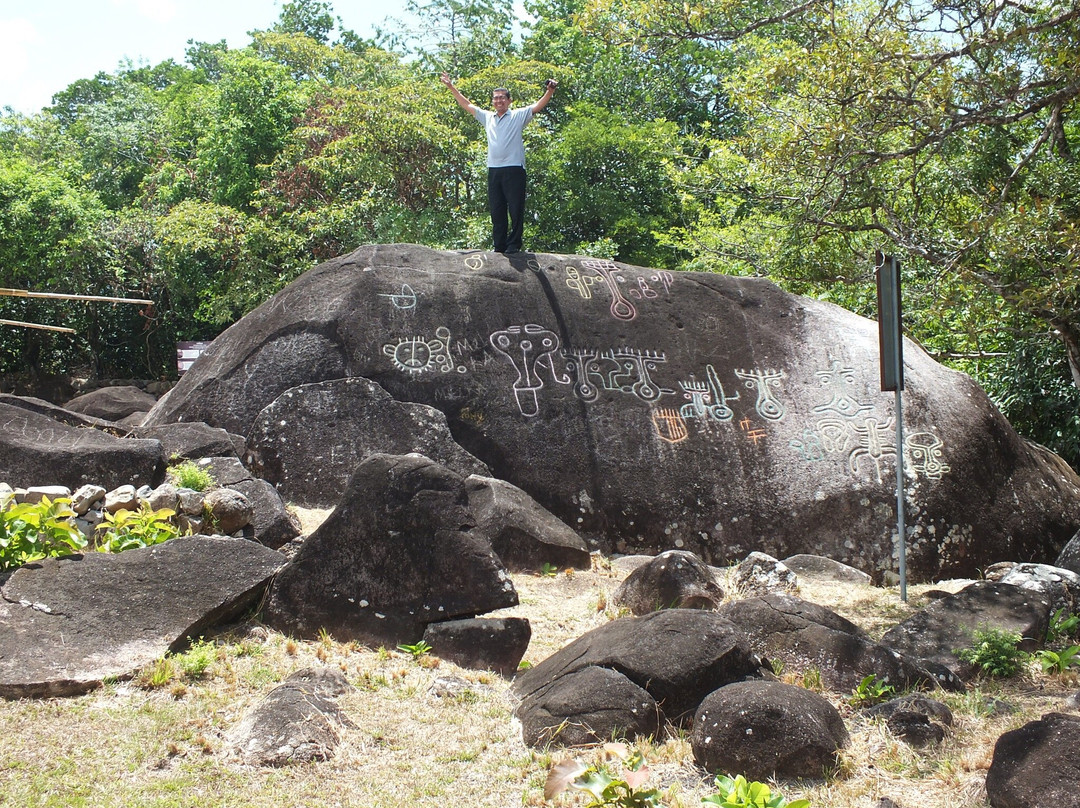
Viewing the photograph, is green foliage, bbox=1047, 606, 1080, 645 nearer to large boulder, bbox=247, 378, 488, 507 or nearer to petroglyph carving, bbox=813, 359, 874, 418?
petroglyph carving, bbox=813, 359, 874, 418

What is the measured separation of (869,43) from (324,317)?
5.01 m

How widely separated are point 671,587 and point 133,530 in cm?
322

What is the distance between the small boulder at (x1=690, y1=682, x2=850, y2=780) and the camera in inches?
154

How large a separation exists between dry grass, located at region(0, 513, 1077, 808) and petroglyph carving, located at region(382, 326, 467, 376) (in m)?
3.45

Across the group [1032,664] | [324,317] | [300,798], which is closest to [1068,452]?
[1032,664]

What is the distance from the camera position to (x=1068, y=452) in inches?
461

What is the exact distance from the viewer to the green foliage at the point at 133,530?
5.59 m

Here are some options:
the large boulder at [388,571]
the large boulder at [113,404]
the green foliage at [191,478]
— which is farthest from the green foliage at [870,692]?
the large boulder at [113,404]

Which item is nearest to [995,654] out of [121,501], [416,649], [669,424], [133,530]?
A: [416,649]

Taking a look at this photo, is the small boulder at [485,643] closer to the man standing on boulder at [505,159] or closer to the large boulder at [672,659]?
the large boulder at [672,659]

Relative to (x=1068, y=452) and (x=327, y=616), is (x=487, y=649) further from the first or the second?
(x=1068, y=452)

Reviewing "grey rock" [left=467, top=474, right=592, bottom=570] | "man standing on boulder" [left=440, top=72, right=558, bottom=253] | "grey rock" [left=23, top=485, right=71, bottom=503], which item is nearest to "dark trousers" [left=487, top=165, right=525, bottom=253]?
"man standing on boulder" [left=440, top=72, right=558, bottom=253]

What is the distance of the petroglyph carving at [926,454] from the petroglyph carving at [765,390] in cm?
111

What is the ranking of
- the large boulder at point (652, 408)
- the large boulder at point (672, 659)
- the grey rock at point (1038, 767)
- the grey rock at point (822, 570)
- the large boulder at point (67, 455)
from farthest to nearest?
the large boulder at point (652, 408)
the grey rock at point (822, 570)
the large boulder at point (67, 455)
the large boulder at point (672, 659)
the grey rock at point (1038, 767)
